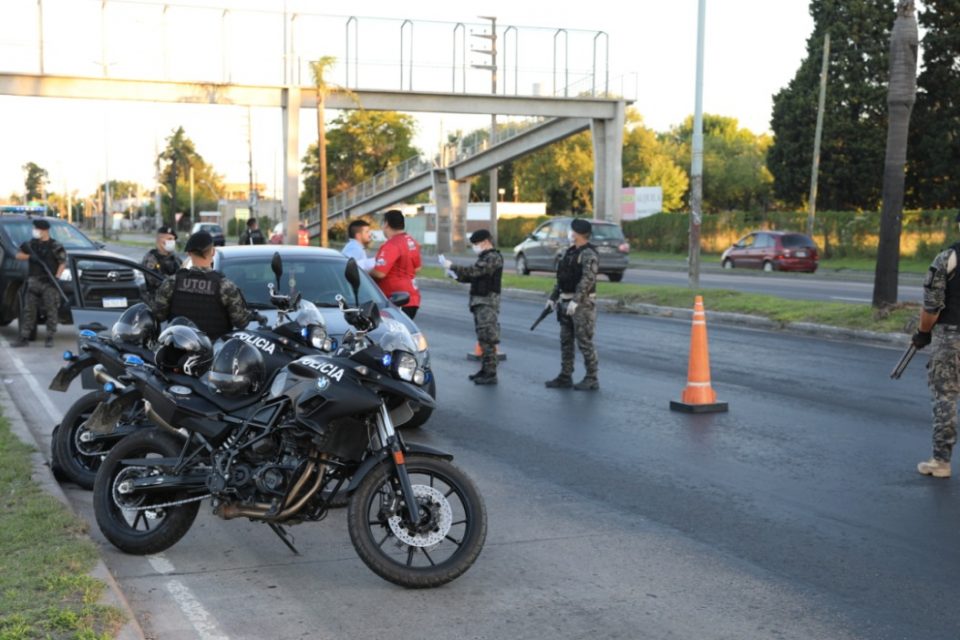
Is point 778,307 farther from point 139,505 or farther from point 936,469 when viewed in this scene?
point 139,505

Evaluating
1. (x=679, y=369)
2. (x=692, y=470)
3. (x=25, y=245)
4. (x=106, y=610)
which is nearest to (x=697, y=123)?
(x=679, y=369)

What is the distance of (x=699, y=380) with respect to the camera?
436 inches

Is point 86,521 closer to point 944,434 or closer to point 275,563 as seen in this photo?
point 275,563

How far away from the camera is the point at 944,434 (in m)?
7.98

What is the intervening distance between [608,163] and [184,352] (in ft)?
138

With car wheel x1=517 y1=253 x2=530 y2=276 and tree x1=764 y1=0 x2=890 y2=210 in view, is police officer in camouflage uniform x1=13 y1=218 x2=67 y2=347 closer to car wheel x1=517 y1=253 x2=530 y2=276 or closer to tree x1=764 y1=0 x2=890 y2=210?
car wheel x1=517 y1=253 x2=530 y2=276

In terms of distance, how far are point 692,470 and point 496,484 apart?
5.01ft

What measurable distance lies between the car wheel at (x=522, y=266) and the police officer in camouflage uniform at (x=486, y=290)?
22.2m

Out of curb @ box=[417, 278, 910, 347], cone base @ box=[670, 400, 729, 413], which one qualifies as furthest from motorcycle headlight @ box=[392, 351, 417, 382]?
curb @ box=[417, 278, 910, 347]

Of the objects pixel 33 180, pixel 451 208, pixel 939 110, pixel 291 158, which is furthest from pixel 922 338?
pixel 33 180

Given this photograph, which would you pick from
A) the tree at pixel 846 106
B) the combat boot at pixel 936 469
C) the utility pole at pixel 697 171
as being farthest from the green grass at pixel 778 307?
the tree at pixel 846 106

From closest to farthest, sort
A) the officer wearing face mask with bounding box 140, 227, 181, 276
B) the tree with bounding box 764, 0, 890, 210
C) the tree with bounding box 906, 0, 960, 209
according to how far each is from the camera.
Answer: the officer wearing face mask with bounding box 140, 227, 181, 276, the tree with bounding box 906, 0, 960, 209, the tree with bounding box 764, 0, 890, 210

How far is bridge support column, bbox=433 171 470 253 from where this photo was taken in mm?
Result: 57938

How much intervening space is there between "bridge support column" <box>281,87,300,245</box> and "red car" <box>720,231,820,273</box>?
1733 cm
